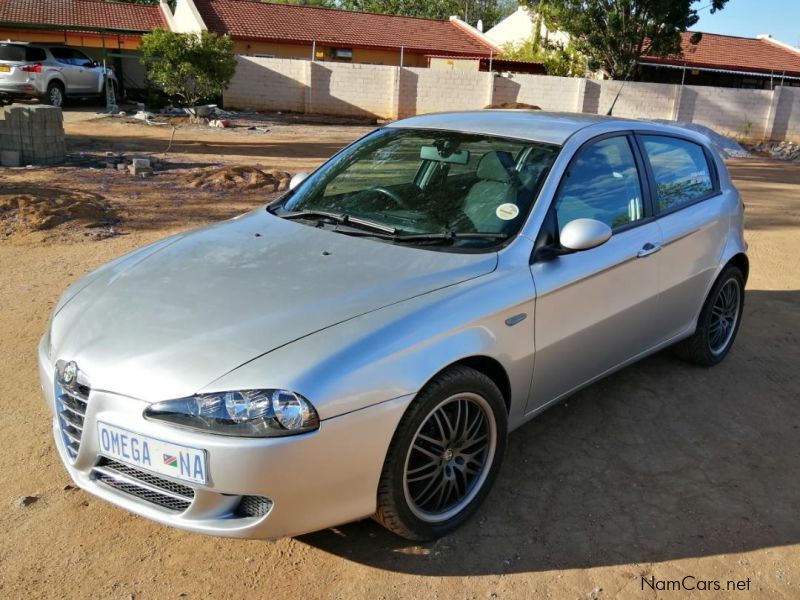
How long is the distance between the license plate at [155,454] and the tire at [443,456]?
68 centimetres

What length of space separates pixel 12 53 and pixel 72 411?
2230 cm

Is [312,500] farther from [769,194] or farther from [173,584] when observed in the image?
[769,194]

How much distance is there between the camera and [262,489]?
2.42m

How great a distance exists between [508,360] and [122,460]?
1590 mm

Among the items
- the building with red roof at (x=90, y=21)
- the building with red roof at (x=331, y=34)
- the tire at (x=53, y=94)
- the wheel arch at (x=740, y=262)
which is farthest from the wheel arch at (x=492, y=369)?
the building with red roof at (x=331, y=34)

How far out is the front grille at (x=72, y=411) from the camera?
265 cm

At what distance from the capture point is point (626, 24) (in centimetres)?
Answer: 2500

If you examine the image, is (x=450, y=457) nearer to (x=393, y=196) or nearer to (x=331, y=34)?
(x=393, y=196)

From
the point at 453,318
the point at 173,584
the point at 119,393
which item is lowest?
the point at 173,584

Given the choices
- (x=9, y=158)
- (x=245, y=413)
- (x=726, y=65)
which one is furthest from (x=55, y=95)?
(x=726, y=65)

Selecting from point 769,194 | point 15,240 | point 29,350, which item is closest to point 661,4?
point 769,194

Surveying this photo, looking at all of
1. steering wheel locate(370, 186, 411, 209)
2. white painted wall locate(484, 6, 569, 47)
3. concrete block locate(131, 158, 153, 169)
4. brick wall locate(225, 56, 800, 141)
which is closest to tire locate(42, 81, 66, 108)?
brick wall locate(225, 56, 800, 141)

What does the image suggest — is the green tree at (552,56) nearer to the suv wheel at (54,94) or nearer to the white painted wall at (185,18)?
the white painted wall at (185,18)

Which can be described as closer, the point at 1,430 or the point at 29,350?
the point at 1,430
